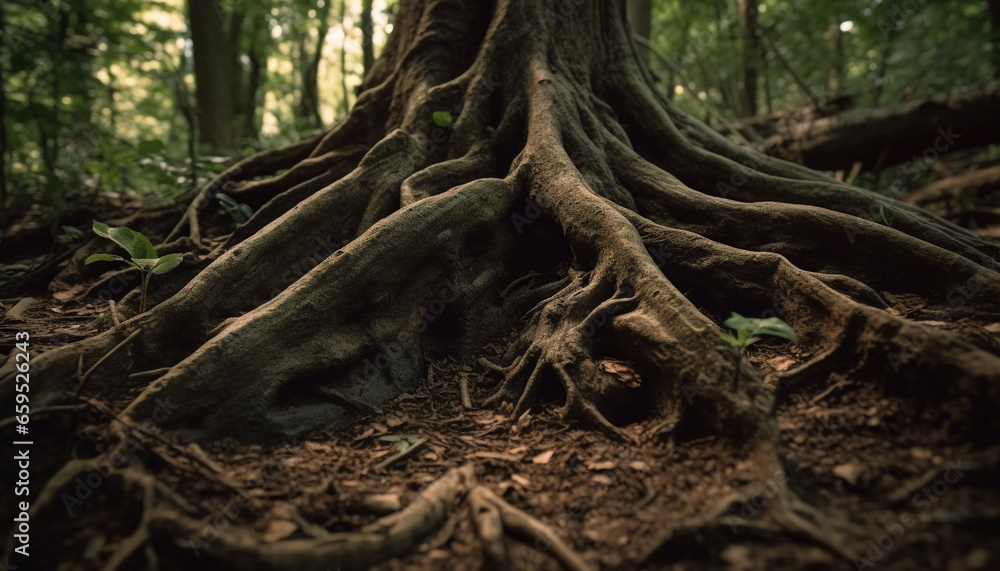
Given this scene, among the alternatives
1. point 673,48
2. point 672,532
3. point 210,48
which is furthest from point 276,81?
point 672,532

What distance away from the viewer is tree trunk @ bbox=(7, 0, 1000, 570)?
1908mm

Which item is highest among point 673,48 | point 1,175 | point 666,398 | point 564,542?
point 673,48

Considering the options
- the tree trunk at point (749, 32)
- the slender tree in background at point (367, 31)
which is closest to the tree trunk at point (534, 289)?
the slender tree in background at point (367, 31)

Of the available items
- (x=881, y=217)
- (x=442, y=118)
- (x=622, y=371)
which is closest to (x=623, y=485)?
(x=622, y=371)

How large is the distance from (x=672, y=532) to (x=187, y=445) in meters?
2.12

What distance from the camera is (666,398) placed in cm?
234

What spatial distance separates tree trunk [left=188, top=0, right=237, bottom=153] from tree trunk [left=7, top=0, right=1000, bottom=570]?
4892 millimetres

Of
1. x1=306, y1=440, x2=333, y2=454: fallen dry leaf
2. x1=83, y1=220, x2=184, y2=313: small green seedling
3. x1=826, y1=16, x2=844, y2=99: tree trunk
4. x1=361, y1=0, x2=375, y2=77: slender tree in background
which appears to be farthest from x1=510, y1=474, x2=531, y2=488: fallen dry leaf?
x1=826, y1=16, x2=844, y2=99: tree trunk

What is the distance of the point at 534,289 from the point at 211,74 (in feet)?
26.0

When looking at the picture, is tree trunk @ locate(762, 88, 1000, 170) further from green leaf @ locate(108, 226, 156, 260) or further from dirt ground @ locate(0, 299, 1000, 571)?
green leaf @ locate(108, 226, 156, 260)

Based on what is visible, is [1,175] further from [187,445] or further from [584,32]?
[584,32]

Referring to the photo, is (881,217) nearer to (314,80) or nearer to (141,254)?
(141,254)

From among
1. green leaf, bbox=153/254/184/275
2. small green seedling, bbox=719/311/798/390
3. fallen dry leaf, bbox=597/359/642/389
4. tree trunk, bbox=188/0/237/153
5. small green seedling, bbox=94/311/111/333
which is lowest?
fallen dry leaf, bbox=597/359/642/389

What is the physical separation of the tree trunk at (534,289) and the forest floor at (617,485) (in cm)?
5
